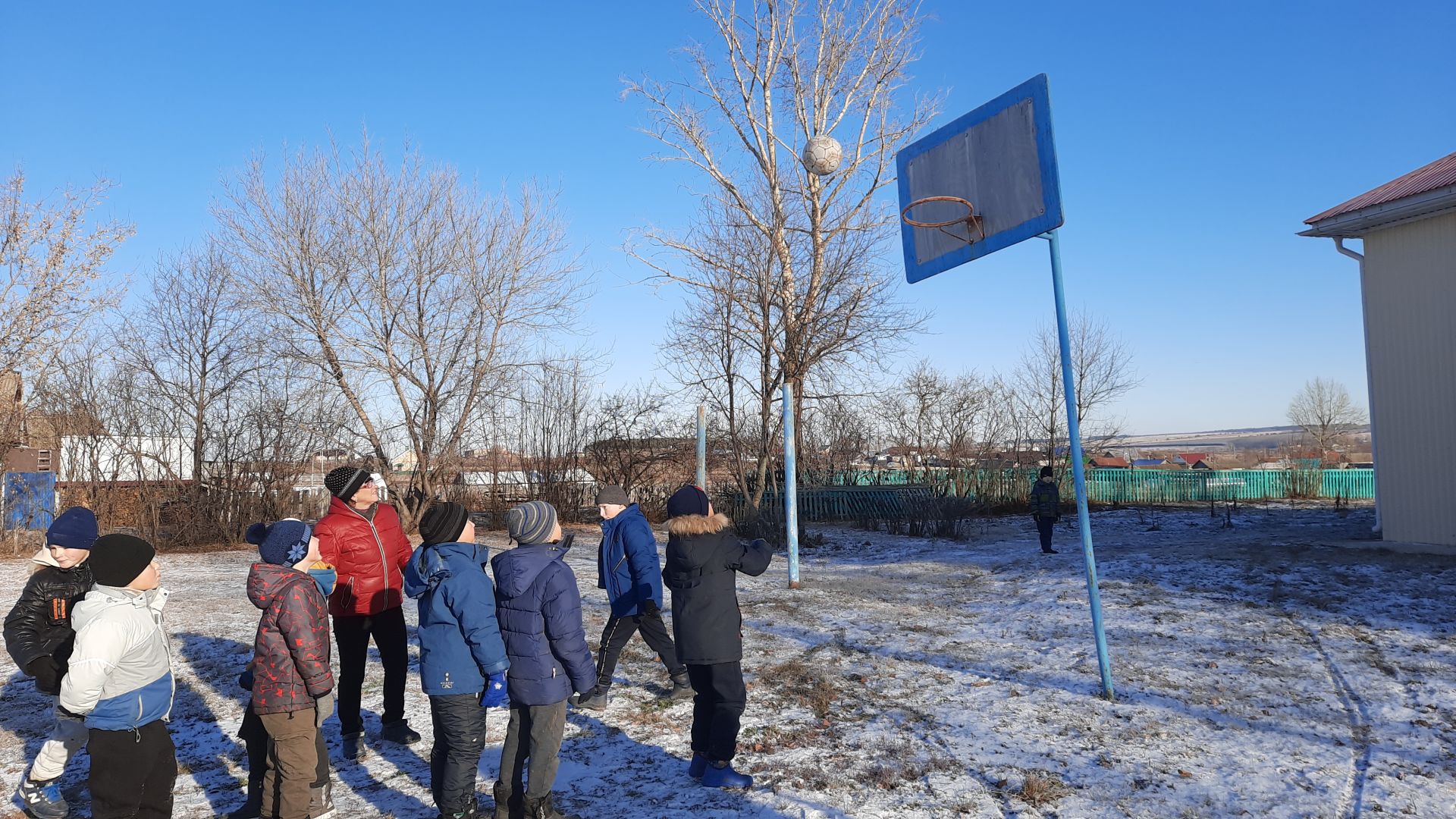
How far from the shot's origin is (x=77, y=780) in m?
4.35

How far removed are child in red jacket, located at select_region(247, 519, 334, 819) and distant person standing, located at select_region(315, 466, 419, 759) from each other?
34.2 inches

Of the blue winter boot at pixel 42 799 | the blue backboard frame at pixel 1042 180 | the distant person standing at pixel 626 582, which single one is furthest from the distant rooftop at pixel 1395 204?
the blue winter boot at pixel 42 799

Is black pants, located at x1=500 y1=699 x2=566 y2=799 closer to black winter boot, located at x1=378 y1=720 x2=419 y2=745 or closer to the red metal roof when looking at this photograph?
black winter boot, located at x1=378 y1=720 x2=419 y2=745

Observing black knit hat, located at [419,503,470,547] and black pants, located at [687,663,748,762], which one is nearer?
black knit hat, located at [419,503,470,547]

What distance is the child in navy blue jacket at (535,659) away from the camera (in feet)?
11.9

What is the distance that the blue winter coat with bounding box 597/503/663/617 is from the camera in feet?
17.6

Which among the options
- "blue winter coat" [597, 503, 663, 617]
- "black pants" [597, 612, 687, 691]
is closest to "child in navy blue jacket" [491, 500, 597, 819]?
"blue winter coat" [597, 503, 663, 617]

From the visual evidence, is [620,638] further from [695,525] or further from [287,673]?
[287,673]

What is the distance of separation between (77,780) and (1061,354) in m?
6.29

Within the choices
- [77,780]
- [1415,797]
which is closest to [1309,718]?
[1415,797]

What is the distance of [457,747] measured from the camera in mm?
3578

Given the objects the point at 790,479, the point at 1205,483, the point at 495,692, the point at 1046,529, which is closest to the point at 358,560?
the point at 495,692

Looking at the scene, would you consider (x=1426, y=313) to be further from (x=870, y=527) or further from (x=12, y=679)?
(x=12, y=679)

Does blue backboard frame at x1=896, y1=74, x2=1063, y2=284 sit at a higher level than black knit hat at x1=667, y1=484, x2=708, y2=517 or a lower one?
higher
